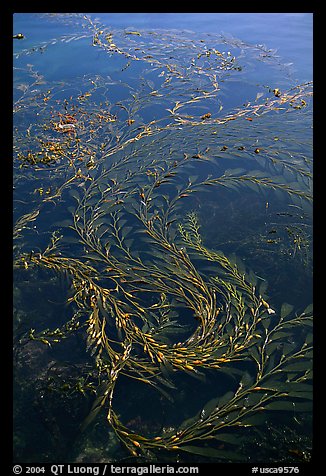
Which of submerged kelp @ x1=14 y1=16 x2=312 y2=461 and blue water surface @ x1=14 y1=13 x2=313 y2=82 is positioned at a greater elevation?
blue water surface @ x1=14 y1=13 x2=313 y2=82

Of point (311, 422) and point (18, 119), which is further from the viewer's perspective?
point (18, 119)

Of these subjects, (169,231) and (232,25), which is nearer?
(169,231)

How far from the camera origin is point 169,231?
60.0 inches

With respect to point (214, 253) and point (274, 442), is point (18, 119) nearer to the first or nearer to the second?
point (214, 253)

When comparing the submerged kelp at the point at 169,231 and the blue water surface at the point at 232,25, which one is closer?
the submerged kelp at the point at 169,231

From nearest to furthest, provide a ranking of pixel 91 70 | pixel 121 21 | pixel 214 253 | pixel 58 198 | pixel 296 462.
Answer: pixel 296 462 → pixel 214 253 → pixel 58 198 → pixel 91 70 → pixel 121 21

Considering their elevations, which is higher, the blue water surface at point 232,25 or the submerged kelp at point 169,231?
the blue water surface at point 232,25

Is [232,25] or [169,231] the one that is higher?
[232,25]

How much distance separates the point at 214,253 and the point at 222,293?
16 cm

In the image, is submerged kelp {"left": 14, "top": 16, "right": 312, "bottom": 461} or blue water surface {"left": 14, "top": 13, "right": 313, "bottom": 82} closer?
submerged kelp {"left": 14, "top": 16, "right": 312, "bottom": 461}

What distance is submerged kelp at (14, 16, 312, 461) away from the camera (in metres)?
1.14

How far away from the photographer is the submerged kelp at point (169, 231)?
44.9 inches

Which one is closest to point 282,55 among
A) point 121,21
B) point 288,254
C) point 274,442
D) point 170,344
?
point 121,21

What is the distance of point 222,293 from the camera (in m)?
1.34
